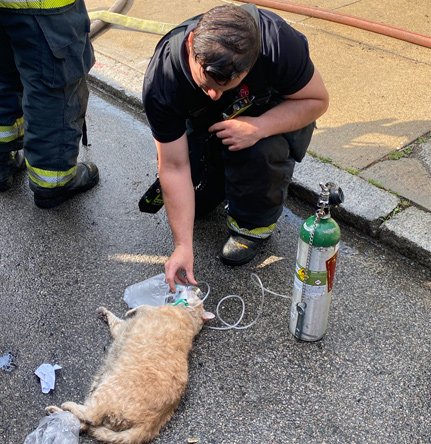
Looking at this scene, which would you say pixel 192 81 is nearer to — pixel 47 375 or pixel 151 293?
pixel 151 293

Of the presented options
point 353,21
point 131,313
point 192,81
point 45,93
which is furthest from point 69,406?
point 353,21

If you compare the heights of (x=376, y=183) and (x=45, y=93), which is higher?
(x=45, y=93)

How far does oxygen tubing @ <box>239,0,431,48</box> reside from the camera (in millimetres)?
4812

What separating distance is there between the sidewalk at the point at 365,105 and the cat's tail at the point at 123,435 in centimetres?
168

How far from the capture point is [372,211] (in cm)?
319

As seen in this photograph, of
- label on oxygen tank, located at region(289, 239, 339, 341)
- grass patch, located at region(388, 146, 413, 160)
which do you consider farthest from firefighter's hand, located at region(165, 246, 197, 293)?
grass patch, located at region(388, 146, 413, 160)

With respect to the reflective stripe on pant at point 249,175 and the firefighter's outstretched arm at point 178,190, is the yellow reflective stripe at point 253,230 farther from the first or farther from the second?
the firefighter's outstretched arm at point 178,190

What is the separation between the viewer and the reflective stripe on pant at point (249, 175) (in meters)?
2.79

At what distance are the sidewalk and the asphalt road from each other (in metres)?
0.18

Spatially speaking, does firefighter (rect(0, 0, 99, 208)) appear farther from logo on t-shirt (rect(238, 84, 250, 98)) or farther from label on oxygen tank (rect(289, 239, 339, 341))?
label on oxygen tank (rect(289, 239, 339, 341))

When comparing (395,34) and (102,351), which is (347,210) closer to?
(102,351)

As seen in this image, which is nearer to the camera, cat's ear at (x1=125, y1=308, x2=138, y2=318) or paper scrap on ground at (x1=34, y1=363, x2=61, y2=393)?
paper scrap on ground at (x1=34, y1=363, x2=61, y2=393)

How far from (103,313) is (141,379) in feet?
2.06

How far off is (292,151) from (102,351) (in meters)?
1.35
